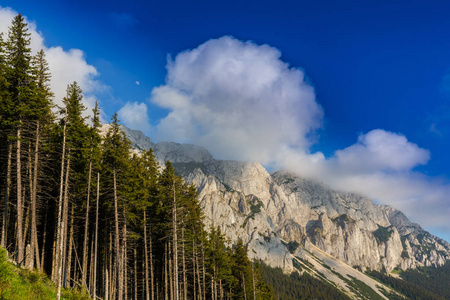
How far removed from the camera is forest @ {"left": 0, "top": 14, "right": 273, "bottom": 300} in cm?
2248

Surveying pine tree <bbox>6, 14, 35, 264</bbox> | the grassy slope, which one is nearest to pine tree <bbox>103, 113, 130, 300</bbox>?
pine tree <bbox>6, 14, 35, 264</bbox>

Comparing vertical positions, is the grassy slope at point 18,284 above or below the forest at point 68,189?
below

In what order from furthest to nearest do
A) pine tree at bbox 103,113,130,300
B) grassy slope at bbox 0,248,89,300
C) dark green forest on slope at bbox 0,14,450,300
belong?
pine tree at bbox 103,113,130,300, dark green forest on slope at bbox 0,14,450,300, grassy slope at bbox 0,248,89,300

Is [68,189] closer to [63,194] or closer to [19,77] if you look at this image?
[63,194]

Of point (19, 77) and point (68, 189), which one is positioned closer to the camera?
point (19, 77)

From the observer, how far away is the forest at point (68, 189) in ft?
73.8

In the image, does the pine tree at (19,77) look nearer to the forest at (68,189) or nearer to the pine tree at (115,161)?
the forest at (68,189)

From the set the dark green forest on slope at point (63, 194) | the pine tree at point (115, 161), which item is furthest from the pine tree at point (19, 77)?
the pine tree at point (115, 161)

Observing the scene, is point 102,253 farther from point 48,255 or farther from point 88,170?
point 88,170

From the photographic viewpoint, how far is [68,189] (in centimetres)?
2773

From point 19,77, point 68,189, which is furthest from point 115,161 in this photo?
point 19,77

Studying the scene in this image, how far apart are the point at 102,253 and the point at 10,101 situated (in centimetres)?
2155

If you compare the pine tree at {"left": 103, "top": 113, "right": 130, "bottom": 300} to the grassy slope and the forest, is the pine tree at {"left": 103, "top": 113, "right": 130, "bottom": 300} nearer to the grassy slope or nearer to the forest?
the forest

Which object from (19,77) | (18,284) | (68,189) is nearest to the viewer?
(18,284)
